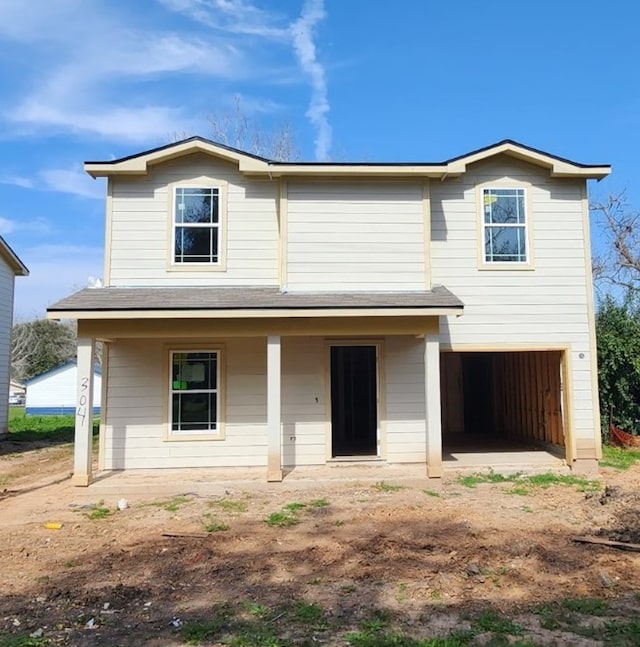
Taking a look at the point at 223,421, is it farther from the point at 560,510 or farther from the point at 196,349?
the point at 560,510

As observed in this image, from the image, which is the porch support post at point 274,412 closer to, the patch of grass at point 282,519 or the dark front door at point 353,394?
the patch of grass at point 282,519

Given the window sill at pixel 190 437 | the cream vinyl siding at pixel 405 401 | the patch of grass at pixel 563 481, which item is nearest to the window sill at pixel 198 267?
the window sill at pixel 190 437

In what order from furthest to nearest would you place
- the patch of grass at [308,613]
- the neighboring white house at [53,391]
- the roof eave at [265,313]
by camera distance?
the neighboring white house at [53,391]
the roof eave at [265,313]
the patch of grass at [308,613]

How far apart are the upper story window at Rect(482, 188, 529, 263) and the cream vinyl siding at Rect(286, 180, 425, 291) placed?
1326 millimetres

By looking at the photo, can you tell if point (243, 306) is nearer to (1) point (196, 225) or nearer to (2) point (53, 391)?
(1) point (196, 225)

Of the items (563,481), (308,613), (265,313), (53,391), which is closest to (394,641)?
(308,613)

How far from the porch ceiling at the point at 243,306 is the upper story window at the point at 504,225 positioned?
163cm

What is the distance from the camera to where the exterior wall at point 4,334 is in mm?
16250

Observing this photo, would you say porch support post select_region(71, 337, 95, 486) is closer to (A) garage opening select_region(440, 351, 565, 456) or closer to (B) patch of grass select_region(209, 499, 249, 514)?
(B) patch of grass select_region(209, 499, 249, 514)

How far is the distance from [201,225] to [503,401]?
8.84 m

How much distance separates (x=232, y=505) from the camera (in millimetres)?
7820

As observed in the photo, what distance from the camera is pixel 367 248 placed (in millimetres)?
10102

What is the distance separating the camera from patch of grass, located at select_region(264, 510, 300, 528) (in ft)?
22.5

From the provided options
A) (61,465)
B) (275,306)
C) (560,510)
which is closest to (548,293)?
(560,510)
